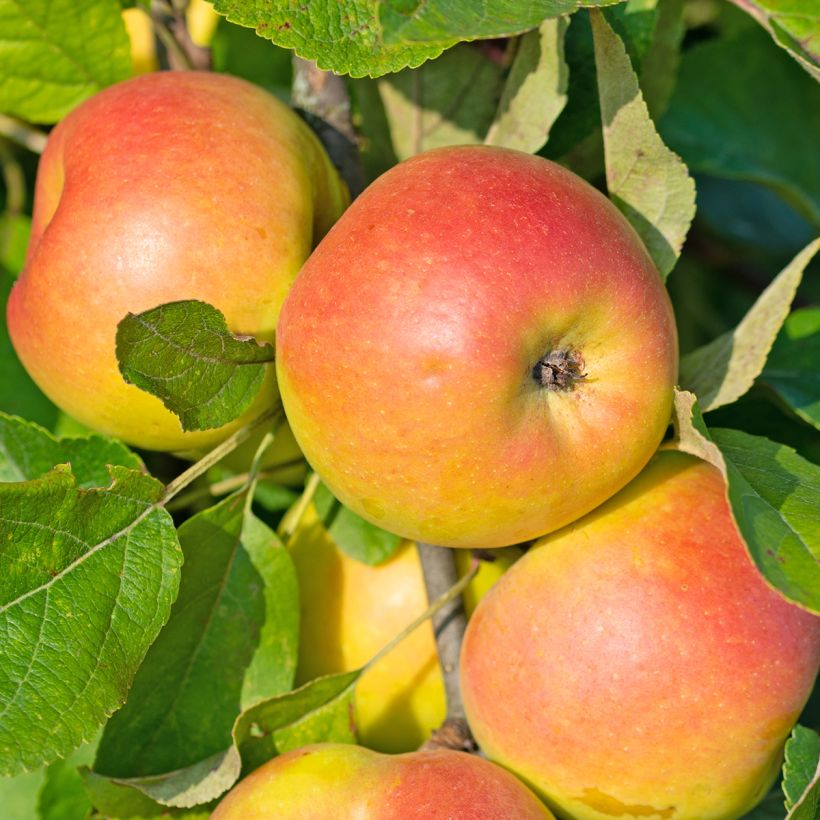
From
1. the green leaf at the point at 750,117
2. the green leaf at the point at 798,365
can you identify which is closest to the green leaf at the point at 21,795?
the green leaf at the point at 798,365

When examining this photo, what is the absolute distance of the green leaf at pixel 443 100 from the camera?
1.26 m

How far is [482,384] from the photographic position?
0.85 meters

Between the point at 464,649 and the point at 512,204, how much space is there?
1.61ft

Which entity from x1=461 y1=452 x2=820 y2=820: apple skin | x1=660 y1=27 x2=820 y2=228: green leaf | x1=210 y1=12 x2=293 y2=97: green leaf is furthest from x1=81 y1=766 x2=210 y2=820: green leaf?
x1=660 y1=27 x2=820 y2=228: green leaf

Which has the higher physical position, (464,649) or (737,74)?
(737,74)

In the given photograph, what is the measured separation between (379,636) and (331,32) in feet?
2.29

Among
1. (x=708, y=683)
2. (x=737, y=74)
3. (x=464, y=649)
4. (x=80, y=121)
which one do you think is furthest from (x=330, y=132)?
(x=737, y=74)

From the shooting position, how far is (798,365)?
4.34 ft

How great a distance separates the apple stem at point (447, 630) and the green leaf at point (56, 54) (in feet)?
2.37

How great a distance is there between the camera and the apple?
1218mm

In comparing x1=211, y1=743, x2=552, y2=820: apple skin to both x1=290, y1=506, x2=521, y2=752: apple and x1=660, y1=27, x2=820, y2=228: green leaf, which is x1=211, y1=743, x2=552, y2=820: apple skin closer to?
x1=290, y1=506, x2=521, y2=752: apple

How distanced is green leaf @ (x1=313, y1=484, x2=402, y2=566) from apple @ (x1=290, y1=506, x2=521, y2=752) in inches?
2.3

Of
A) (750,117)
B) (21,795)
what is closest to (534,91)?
(750,117)

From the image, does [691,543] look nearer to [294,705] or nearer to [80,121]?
[294,705]
